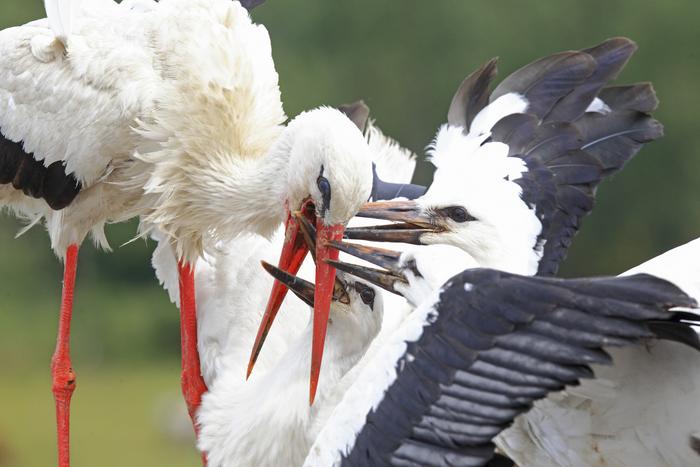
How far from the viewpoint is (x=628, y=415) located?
3.93m

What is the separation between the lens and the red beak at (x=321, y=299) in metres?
4.53

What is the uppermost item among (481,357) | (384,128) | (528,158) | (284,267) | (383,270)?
(384,128)

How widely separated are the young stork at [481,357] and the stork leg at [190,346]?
179 cm

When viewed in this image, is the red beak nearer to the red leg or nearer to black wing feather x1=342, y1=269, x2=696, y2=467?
black wing feather x1=342, y1=269, x2=696, y2=467

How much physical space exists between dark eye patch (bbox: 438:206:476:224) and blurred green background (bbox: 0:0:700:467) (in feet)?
38.8

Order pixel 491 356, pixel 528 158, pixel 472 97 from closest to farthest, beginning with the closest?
pixel 491 356 < pixel 528 158 < pixel 472 97

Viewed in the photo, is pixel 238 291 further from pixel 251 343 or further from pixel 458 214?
pixel 458 214

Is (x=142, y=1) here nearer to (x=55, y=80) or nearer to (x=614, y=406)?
(x=55, y=80)

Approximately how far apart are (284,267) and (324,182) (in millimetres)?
444

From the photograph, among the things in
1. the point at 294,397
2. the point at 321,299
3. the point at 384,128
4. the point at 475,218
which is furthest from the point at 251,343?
the point at 384,128

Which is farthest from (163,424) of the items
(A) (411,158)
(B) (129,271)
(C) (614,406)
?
(C) (614,406)

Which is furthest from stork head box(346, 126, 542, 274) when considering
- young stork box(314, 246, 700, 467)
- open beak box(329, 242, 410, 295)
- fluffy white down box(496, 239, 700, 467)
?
young stork box(314, 246, 700, 467)

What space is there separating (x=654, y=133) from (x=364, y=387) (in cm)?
232

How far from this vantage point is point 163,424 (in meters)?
15.8
